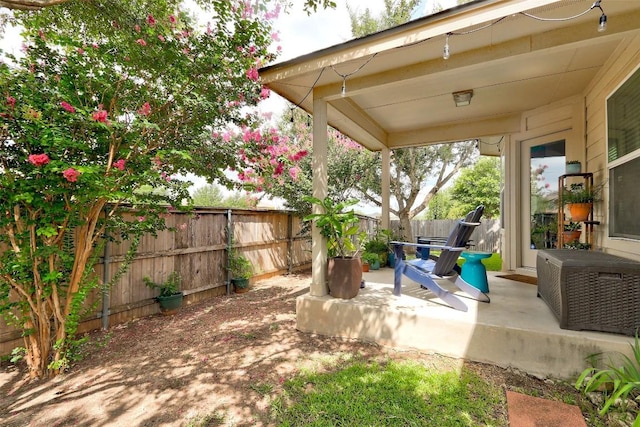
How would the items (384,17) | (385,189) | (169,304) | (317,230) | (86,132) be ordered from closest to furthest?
1. (86,132)
2. (317,230)
3. (169,304)
4. (385,189)
5. (384,17)

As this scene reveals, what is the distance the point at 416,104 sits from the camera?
14.4 feet

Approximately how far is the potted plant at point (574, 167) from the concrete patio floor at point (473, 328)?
1.60 metres

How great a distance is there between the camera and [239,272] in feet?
18.1

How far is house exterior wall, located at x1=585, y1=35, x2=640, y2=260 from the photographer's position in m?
2.64

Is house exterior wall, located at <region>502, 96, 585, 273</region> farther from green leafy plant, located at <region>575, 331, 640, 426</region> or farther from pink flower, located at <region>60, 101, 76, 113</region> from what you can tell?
pink flower, located at <region>60, 101, 76, 113</region>

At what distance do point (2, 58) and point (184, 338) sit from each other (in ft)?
9.86

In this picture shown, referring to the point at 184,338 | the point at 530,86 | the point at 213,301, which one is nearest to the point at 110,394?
the point at 184,338

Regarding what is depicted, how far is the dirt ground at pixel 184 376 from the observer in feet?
6.51

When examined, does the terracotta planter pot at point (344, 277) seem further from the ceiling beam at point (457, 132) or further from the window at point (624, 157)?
the ceiling beam at point (457, 132)

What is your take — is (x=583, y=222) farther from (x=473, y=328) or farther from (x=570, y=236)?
(x=473, y=328)

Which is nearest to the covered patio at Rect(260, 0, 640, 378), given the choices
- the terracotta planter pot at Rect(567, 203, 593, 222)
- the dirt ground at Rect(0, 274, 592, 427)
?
the terracotta planter pot at Rect(567, 203, 593, 222)

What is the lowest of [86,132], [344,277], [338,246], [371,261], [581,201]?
[371,261]

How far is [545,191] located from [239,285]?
5292mm

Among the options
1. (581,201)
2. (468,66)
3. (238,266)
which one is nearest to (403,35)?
(468,66)
